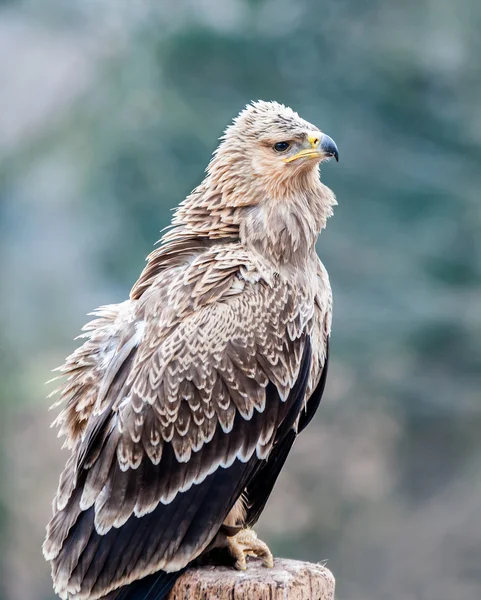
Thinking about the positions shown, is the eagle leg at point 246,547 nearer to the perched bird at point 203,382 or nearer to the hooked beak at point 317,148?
the perched bird at point 203,382

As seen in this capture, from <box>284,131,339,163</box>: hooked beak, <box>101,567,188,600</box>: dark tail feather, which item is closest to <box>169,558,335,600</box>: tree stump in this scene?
<box>101,567,188,600</box>: dark tail feather

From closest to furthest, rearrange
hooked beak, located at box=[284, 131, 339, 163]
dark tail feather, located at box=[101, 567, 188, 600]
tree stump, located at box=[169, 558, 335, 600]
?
tree stump, located at box=[169, 558, 335, 600], dark tail feather, located at box=[101, 567, 188, 600], hooked beak, located at box=[284, 131, 339, 163]

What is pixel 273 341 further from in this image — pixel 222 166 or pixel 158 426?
pixel 222 166

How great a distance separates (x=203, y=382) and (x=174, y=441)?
0.22 metres

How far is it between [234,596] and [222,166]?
5.03ft

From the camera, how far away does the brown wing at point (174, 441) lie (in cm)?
295

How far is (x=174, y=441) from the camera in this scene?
9.87ft

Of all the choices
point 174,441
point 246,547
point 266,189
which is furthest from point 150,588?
point 266,189

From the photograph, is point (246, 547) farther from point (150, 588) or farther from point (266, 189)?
point (266, 189)

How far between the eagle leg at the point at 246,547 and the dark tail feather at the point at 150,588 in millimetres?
182

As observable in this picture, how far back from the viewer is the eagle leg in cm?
301

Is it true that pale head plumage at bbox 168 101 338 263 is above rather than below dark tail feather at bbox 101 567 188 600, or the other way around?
above

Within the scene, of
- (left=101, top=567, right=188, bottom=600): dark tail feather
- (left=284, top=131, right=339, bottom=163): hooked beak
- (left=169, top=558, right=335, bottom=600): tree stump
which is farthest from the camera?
(left=284, top=131, right=339, bottom=163): hooked beak

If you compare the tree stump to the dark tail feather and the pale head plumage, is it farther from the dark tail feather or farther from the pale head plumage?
the pale head plumage
